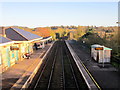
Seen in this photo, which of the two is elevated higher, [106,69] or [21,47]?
[21,47]

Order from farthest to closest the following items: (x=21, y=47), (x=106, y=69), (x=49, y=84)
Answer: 1. (x=21, y=47)
2. (x=106, y=69)
3. (x=49, y=84)

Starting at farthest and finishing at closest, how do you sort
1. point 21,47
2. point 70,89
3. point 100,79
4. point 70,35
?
point 70,35 → point 21,47 → point 100,79 → point 70,89

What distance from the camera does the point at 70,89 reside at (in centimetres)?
1344

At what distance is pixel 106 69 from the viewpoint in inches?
784

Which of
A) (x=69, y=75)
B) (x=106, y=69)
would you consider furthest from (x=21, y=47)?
(x=106, y=69)

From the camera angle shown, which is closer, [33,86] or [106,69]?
[33,86]

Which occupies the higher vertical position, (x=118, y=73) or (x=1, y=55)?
(x=1, y=55)

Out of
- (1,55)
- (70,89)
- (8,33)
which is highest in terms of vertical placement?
(8,33)

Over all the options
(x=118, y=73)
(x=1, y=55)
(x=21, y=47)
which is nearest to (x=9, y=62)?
(x=1, y=55)

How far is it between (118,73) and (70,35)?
291ft

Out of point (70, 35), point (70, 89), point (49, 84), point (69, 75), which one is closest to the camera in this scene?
point (70, 89)

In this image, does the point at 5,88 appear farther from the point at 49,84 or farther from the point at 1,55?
the point at 1,55

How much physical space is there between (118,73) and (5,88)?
13169mm

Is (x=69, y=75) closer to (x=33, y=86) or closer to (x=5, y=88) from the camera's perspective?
(x=33, y=86)
